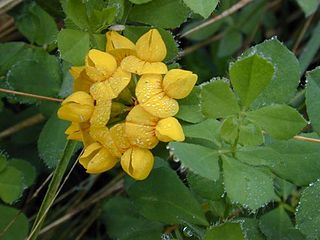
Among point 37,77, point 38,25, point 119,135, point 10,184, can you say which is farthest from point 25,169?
point 119,135

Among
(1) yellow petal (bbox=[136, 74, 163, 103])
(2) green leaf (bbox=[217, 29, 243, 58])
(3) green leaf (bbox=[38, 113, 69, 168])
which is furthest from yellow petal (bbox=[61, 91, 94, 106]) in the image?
(2) green leaf (bbox=[217, 29, 243, 58])

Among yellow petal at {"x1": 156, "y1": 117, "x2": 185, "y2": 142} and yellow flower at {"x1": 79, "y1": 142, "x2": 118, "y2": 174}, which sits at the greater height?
yellow petal at {"x1": 156, "y1": 117, "x2": 185, "y2": 142}

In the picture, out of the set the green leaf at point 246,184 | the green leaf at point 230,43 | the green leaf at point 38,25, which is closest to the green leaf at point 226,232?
the green leaf at point 246,184

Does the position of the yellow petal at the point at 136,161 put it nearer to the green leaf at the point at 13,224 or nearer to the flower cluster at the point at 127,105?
the flower cluster at the point at 127,105

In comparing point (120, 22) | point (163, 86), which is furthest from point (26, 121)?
point (163, 86)

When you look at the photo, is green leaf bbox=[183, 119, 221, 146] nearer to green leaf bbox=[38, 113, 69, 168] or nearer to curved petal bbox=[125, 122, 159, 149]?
curved petal bbox=[125, 122, 159, 149]

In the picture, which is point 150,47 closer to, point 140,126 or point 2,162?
point 140,126
